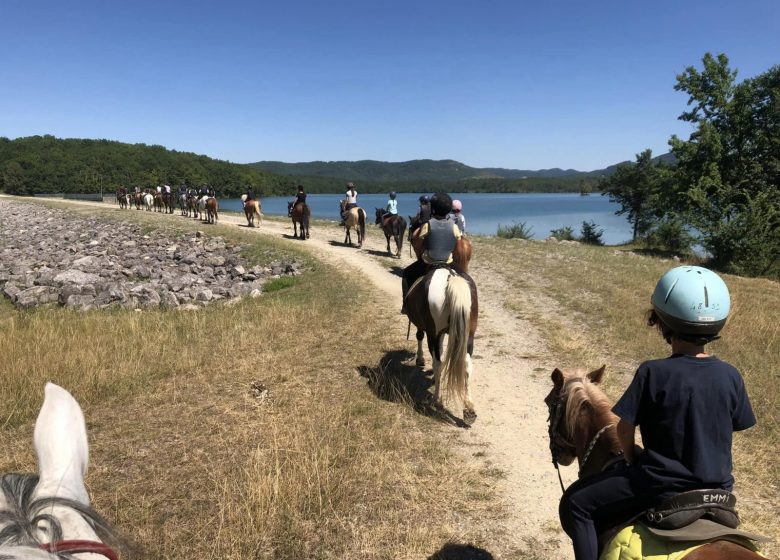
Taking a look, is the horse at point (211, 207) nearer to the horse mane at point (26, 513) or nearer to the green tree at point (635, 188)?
A: the horse mane at point (26, 513)

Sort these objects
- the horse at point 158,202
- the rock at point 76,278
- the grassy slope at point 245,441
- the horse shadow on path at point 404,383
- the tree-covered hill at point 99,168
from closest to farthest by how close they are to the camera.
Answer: the grassy slope at point 245,441 < the horse shadow on path at point 404,383 < the rock at point 76,278 < the horse at point 158,202 < the tree-covered hill at point 99,168

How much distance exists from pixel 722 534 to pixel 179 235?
2550 cm

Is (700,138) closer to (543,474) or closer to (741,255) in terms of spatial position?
(741,255)

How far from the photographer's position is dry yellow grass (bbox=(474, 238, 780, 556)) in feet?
15.4

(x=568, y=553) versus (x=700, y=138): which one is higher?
(x=700, y=138)

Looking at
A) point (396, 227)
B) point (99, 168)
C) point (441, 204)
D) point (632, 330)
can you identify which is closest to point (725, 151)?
point (396, 227)

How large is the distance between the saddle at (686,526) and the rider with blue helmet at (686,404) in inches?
2.6

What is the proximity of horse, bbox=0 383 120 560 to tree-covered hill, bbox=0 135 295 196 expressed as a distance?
8048cm

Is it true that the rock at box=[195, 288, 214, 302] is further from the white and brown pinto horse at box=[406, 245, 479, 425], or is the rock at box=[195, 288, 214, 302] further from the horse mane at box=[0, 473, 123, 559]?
the horse mane at box=[0, 473, 123, 559]

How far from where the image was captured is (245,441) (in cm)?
517

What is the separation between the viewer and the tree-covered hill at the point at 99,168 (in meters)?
86.8

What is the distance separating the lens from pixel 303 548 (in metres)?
3.55

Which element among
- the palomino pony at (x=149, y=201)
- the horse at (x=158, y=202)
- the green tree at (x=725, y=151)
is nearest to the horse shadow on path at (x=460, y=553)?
the green tree at (x=725, y=151)

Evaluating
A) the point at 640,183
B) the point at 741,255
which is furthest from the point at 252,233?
the point at 640,183
